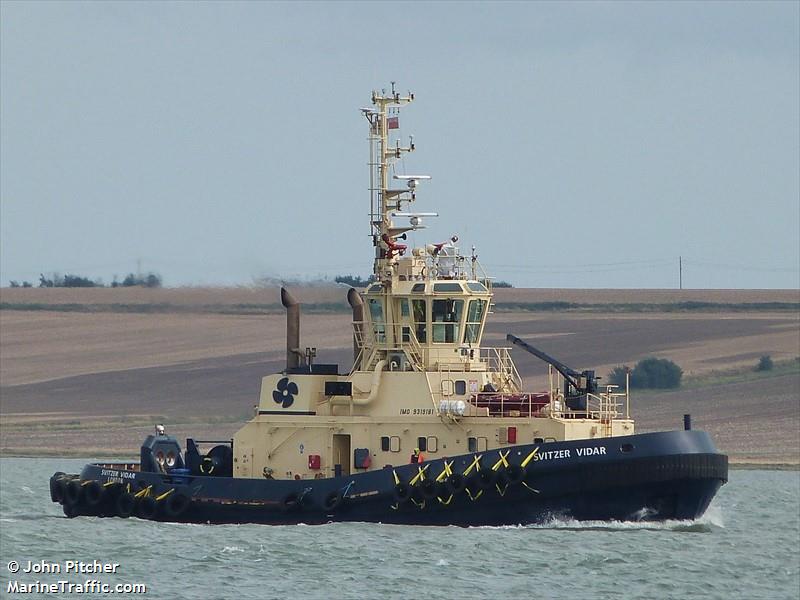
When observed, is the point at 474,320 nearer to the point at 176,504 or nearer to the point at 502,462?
the point at 502,462

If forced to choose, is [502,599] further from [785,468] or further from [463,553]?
[785,468]

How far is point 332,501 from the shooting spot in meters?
38.9

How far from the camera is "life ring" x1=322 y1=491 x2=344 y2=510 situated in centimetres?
3881

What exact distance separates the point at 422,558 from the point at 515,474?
388 centimetres

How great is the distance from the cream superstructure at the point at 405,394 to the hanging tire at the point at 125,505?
213cm

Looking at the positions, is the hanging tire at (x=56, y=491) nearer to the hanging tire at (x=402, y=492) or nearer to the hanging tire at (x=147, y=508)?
the hanging tire at (x=147, y=508)

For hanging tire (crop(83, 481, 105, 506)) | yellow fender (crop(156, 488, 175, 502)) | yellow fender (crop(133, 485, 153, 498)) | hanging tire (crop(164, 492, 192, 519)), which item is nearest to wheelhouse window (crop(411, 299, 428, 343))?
hanging tire (crop(164, 492, 192, 519))

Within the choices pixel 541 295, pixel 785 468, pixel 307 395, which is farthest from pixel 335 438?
pixel 541 295

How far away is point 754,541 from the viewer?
39312 mm

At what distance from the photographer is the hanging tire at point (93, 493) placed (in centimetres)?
4156

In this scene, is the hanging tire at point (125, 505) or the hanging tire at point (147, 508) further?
the hanging tire at point (125, 505)

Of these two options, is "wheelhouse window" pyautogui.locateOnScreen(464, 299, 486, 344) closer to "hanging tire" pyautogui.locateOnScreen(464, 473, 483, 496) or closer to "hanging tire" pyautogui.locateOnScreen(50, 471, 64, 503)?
"hanging tire" pyautogui.locateOnScreen(464, 473, 483, 496)

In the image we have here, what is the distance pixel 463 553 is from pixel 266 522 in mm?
5424

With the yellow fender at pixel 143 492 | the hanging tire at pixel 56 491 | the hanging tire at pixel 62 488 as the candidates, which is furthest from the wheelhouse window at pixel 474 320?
the hanging tire at pixel 56 491
